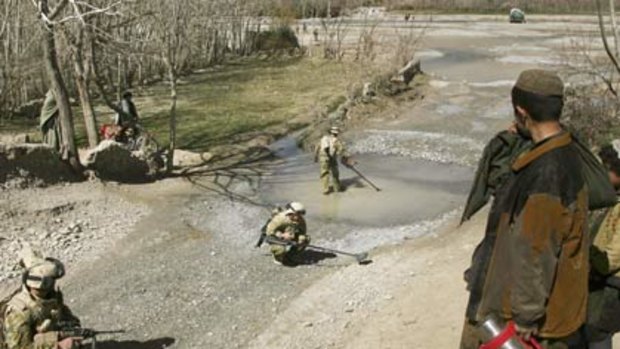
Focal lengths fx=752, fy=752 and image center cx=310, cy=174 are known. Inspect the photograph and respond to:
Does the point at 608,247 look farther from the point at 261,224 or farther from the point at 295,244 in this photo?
the point at 261,224

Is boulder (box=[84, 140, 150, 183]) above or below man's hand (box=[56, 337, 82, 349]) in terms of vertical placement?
below

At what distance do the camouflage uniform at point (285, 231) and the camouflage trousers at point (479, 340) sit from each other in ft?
20.0

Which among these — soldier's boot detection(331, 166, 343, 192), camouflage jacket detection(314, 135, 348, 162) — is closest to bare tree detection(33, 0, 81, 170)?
camouflage jacket detection(314, 135, 348, 162)

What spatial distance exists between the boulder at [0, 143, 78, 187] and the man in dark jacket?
414 inches

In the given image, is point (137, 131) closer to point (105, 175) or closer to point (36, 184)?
point (105, 175)

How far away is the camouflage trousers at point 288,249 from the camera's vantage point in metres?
9.77

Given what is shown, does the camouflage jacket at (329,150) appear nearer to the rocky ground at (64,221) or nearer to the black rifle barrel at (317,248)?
the black rifle barrel at (317,248)

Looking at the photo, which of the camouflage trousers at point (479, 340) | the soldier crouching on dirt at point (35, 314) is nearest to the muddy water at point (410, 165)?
the soldier crouching on dirt at point (35, 314)

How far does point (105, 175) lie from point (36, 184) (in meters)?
1.37

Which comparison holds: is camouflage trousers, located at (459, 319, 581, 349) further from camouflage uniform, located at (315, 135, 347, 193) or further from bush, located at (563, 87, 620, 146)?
bush, located at (563, 87, 620, 146)

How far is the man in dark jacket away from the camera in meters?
3.15

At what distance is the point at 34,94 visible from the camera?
2198 centimetres

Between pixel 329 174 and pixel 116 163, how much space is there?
390cm

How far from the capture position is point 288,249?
32.0 feet
